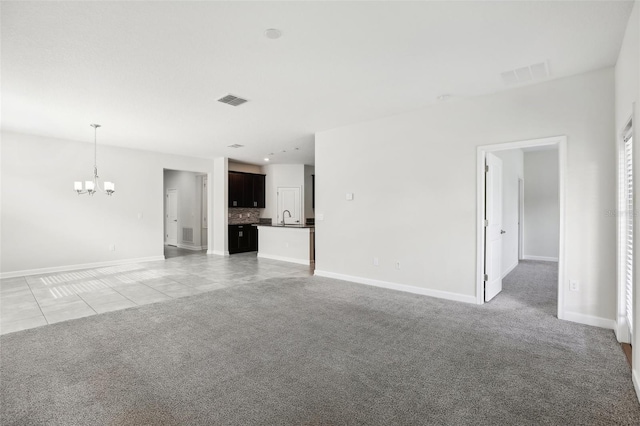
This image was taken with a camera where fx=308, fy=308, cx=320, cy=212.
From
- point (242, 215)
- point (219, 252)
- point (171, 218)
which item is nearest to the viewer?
point (219, 252)

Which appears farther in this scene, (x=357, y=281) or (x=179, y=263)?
(x=179, y=263)

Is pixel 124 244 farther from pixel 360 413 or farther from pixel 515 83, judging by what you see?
pixel 515 83

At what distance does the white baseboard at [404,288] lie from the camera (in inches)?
170

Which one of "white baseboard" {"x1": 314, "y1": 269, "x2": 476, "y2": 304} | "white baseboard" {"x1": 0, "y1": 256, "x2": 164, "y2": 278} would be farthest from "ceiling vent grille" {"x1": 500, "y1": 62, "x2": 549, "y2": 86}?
"white baseboard" {"x1": 0, "y1": 256, "x2": 164, "y2": 278}

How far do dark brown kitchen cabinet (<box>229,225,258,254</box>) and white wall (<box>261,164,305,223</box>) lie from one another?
934mm

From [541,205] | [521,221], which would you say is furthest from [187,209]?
[541,205]

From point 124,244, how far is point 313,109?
5.87m

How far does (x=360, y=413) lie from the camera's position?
1.94 meters

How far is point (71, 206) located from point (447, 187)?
750 cm

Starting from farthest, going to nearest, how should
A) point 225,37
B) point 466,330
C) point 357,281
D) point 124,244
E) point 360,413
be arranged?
point 124,244
point 357,281
point 466,330
point 225,37
point 360,413

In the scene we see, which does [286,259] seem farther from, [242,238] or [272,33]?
[272,33]

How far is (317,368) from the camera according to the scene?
250cm

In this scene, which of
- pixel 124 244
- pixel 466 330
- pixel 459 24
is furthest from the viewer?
pixel 124 244

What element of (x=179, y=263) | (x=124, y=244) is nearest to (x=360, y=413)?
(x=179, y=263)
